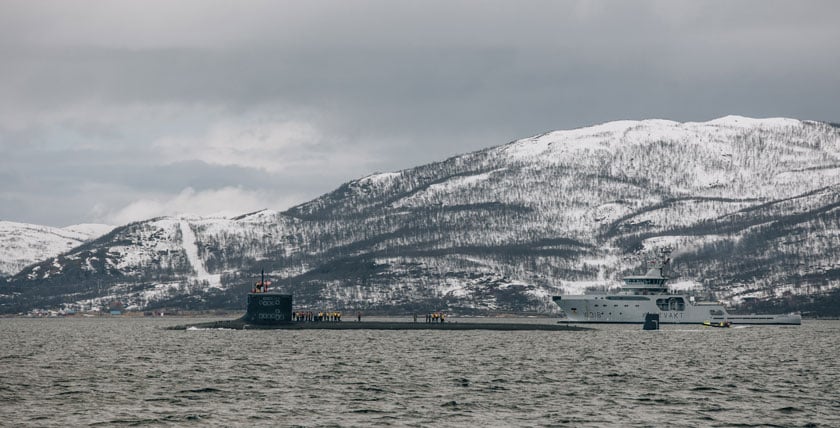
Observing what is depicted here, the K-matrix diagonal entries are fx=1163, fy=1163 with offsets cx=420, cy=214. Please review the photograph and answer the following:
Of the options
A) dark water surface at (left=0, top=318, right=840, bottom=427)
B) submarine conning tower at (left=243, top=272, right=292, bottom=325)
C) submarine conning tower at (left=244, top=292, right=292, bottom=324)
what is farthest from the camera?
submarine conning tower at (left=244, top=292, right=292, bottom=324)

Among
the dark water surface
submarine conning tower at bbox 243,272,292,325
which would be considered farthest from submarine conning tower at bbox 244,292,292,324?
the dark water surface

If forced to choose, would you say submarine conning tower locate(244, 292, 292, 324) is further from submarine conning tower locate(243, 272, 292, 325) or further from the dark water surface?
the dark water surface

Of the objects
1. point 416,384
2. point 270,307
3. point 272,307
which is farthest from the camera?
point 270,307

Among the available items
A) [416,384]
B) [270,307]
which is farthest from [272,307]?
[416,384]

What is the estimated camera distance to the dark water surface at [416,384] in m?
74.9

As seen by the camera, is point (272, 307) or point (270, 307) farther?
point (270, 307)

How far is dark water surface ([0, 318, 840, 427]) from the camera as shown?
74875 mm

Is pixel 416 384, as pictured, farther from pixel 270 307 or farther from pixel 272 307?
pixel 270 307

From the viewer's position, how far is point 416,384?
9606 cm

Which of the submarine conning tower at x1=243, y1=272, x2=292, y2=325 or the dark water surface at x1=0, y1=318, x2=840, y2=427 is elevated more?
the submarine conning tower at x1=243, y1=272, x2=292, y2=325

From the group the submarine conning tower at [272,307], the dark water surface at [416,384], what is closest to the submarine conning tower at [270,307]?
the submarine conning tower at [272,307]

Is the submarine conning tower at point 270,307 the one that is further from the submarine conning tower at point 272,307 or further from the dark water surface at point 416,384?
the dark water surface at point 416,384

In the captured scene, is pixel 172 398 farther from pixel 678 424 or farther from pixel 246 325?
pixel 246 325

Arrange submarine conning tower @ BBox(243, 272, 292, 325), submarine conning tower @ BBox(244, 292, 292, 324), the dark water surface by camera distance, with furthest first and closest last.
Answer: submarine conning tower @ BBox(244, 292, 292, 324) < submarine conning tower @ BBox(243, 272, 292, 325) < the dark water surface
